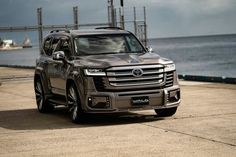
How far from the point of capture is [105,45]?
12969 millimetres

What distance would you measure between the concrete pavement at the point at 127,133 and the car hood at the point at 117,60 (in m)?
1.15

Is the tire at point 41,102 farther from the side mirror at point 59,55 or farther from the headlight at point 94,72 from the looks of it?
the headlight at point 94,72

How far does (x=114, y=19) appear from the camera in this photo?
88.8 ft

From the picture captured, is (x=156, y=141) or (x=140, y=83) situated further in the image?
(x=140, y=83)

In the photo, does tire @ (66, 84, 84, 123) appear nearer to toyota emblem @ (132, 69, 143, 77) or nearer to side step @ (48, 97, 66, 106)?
side step @ (48, 97, 66, 106)

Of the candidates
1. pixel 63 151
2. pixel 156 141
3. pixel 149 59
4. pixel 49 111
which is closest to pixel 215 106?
pixel 149 59

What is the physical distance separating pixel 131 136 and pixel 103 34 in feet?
12.3

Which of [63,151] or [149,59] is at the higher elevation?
[149,59]

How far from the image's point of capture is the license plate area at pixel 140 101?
1155 centimetres

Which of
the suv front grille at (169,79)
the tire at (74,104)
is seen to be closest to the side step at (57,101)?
the tire at (74,104)

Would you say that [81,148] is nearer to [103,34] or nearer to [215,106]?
[103,34]

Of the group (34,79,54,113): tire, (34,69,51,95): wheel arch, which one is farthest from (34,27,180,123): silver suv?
(34,79,54,113): tire

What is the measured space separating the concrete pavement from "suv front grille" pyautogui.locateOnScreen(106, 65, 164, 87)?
0.77 metres

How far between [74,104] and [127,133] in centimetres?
206
